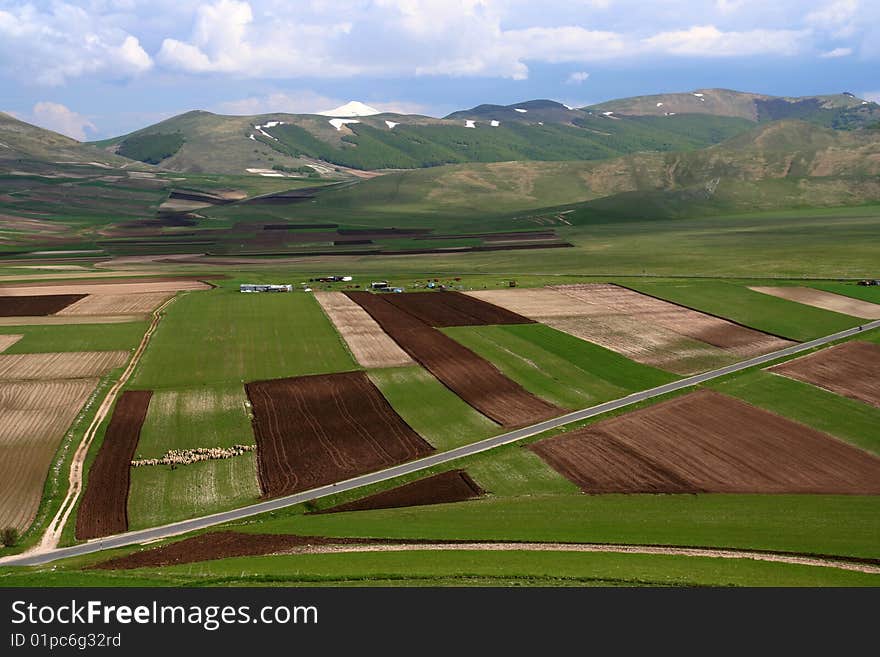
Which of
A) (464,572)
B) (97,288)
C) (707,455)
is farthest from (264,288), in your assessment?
(464,572)

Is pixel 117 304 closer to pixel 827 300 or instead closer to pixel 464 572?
pixel 464 572

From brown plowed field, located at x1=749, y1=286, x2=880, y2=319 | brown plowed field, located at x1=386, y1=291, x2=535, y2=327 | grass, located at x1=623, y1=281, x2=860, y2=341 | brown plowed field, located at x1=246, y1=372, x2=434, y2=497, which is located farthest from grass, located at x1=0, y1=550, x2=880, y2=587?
brown plowed field, located at x1=749, y1=286, x2=880, y2=319

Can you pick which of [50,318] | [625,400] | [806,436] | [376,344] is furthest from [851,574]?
[50,318]

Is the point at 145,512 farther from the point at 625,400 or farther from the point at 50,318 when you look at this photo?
the point at 50,318

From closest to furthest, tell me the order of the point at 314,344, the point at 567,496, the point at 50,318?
the point at 567,496, the point at 314,344, the point at 50,318

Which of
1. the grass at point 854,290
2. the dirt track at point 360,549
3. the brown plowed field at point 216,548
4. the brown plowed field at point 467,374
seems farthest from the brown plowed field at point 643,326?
the brown plowed field at point 216,548

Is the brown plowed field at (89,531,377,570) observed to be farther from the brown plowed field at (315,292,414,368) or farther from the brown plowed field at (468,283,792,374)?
the brown plowed field at (468,283,792,374)

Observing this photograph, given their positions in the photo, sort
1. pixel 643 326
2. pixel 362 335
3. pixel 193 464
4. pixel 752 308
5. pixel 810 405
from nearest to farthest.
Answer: pixel 193 464, pixel 810 405, pixel 362 335, pixel 643 326, pixel 752 308

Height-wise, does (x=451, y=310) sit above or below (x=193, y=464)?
below
